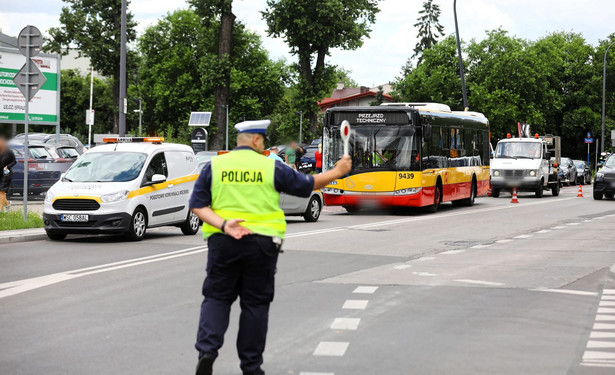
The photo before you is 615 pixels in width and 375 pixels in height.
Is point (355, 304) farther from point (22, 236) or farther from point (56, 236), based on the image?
point (22, 236)

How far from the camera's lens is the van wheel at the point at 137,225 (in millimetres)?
16661

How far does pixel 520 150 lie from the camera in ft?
127

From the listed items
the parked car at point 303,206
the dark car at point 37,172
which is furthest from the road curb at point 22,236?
the dark car at point 37,172

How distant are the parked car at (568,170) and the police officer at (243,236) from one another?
158 ft

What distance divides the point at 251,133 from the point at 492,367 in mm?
2360

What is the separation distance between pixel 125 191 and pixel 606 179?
2294 cm

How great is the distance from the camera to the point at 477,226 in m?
21.0

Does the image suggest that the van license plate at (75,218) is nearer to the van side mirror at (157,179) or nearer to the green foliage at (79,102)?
the van side mirror at (157,179)

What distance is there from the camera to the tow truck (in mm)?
37406

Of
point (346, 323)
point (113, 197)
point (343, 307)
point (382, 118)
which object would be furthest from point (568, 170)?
point (346, 323)

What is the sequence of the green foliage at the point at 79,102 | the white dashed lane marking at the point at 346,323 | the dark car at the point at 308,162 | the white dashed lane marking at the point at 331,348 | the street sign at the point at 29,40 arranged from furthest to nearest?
the green foliage at the point at 79,102
the dark car at the point at 308,162
the street sign at the point at 29,40
the white dashed lane marking at the point at 346,323
the white dashed lane marking at the point at 331,348

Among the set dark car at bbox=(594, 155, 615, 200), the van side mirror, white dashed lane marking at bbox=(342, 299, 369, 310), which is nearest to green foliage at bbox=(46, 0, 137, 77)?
dark car at bbox=(594, 155, 615, 200)

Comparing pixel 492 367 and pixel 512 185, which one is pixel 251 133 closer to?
pixel 492 367

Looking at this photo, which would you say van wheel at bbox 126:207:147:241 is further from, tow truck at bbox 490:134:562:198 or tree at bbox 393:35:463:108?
tree at bbox 393:35:463:108
